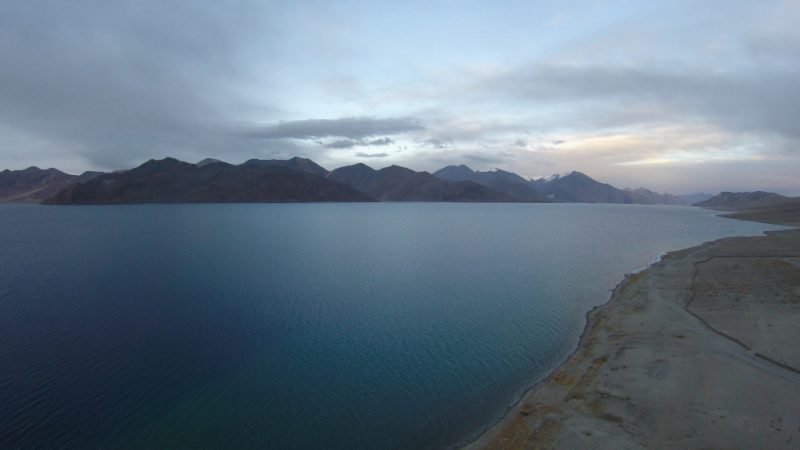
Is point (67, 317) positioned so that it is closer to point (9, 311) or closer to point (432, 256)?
point (9, 311)

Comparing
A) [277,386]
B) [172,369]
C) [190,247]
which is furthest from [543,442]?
[190,247]

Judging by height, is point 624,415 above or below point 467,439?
above

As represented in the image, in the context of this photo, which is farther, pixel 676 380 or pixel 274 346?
pixel 274 346

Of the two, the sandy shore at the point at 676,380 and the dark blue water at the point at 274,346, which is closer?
the sandy shore at the point at 676,380

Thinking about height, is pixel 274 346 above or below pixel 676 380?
below
